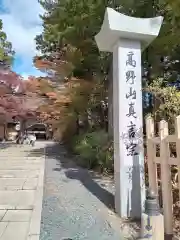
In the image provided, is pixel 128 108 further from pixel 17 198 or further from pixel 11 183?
pixel 11 183

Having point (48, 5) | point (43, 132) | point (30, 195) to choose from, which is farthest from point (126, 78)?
point (43, 132)

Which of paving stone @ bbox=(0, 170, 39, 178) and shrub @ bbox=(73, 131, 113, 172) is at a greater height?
shrub @ bbox=(73, 131, 113, 172)

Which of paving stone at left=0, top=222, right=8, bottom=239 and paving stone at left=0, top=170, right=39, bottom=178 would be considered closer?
paving stone at left=0, top=222, right=8, bottom=239

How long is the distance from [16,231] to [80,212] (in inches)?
50.6

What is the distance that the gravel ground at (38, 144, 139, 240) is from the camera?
13.5 ft

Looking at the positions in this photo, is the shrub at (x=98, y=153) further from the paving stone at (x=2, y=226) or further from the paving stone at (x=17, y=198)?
the paving stone at (x=2, y=226)

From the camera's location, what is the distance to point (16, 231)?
165 inches

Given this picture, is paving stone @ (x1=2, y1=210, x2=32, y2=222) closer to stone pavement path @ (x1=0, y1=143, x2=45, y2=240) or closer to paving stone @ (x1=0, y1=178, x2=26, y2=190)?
stone pavement path @ (x1=0, y1=143, x2=45, y2=240)

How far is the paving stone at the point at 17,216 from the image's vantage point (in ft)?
15.5

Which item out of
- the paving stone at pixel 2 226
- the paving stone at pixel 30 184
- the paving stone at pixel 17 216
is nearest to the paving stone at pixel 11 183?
the paving stone at pixel 30 184

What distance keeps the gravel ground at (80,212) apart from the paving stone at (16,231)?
268mm

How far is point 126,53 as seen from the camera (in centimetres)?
512

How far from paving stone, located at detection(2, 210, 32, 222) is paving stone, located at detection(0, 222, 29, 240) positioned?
0.20 m

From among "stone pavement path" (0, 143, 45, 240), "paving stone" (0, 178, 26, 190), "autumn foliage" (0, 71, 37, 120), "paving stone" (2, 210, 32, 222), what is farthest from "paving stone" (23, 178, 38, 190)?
"autumn foliage" (0, 71, 37, 120)
